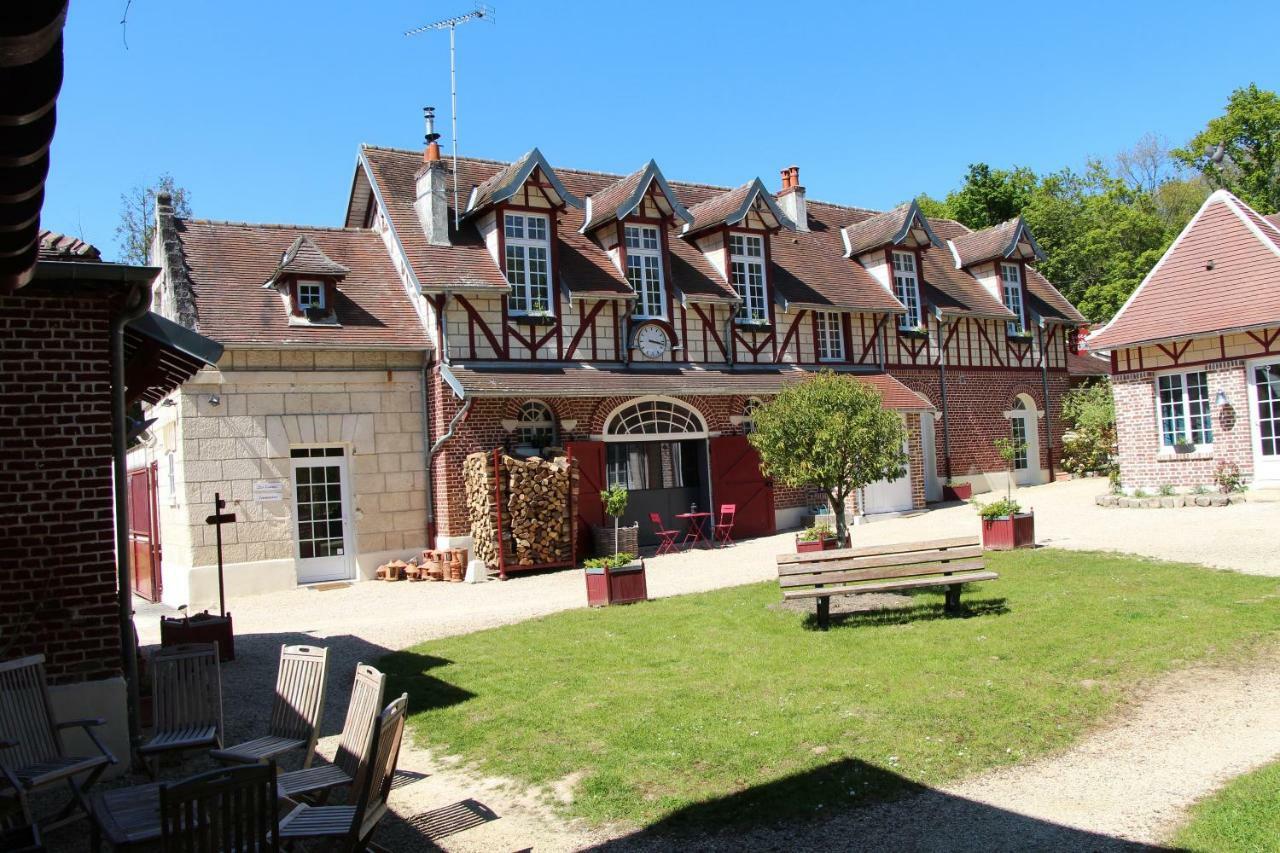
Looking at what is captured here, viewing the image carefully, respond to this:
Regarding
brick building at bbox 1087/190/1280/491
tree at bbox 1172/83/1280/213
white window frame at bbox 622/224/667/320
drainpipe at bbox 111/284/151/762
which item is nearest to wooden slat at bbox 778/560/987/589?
drainpipe at bbox 111/284/151/762

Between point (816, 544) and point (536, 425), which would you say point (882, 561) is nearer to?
point (816, 544)

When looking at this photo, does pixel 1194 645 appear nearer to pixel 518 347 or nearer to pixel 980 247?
pixel 518 347

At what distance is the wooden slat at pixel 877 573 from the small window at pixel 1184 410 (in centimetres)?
1107

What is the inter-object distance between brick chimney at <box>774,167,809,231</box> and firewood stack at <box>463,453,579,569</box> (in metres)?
10.6

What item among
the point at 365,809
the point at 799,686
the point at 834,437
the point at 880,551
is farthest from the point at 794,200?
the point at 365,809

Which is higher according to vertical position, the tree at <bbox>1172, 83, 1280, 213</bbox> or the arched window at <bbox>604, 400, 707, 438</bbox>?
the tree at <bbox>1172, 83, 1280, 213</bbox>

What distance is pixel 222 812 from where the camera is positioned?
3.55 metres

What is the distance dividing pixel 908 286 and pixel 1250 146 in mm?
17436

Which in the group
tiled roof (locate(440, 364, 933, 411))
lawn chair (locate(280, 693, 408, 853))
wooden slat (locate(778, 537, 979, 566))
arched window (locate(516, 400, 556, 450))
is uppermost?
tiled roof (locate(440, 364, 933, 411))

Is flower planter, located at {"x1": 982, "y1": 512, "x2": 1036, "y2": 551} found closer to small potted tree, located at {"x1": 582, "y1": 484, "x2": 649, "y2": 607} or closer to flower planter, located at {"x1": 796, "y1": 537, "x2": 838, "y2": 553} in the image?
flower planter, located at {"x1": 796, "y1": 537, "x2": 838, "y2": 553}

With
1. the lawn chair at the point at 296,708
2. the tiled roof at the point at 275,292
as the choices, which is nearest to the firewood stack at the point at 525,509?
the tiled roof at the point at 275,292

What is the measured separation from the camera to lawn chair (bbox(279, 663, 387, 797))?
476 cm

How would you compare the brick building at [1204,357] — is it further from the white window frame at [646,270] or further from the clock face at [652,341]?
the white window frame at [646,270]

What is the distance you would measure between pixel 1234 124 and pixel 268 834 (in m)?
36.7
